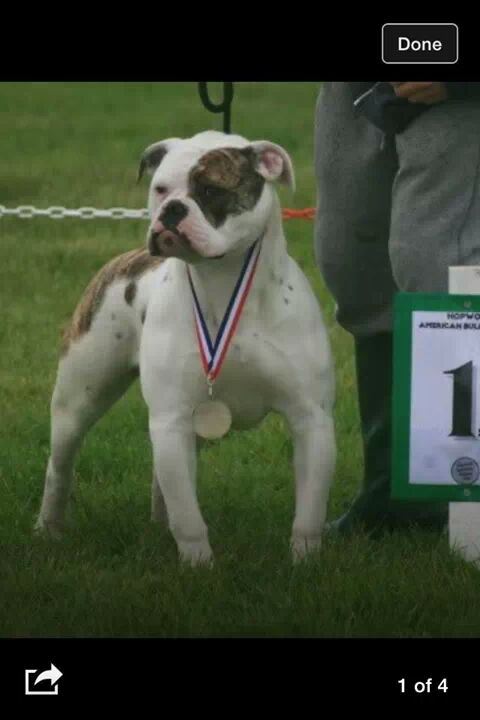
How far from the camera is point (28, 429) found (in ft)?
23.3

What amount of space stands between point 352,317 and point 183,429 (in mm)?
996

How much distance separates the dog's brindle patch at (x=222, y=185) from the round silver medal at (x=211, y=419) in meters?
0.50

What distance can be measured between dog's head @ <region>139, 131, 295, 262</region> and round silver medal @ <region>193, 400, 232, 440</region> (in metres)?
0.41

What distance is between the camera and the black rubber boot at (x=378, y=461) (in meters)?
5.76

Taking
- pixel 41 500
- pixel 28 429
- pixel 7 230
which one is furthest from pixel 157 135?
pixel 41 500

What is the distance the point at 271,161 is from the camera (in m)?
4.89

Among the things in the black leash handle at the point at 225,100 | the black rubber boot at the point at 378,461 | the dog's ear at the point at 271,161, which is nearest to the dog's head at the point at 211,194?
the dog's ear at the point at 271,161

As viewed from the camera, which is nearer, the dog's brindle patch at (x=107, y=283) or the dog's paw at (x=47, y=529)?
the dog's brindle patch at (x=107, y=283)

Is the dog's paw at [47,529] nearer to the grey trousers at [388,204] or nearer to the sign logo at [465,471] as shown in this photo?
the grey trousers at [388,204]

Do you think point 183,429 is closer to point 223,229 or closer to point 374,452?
point 223,229
